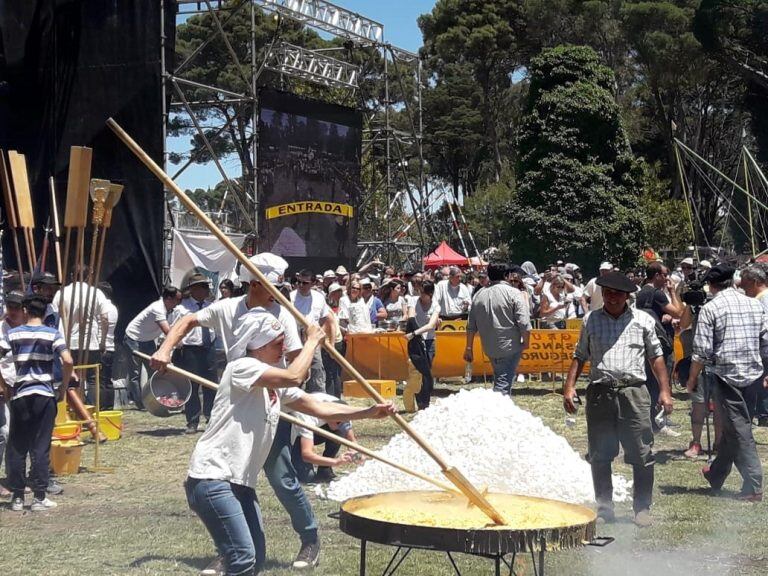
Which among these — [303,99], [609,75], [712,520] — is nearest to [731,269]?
[712,520]

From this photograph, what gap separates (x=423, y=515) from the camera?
512 cm

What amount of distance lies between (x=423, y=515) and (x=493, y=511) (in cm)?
34

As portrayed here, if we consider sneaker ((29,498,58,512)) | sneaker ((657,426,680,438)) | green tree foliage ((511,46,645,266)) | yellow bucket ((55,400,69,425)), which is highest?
green tree foliage ((511,46,645,266))

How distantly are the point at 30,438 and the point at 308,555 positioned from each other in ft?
10.2

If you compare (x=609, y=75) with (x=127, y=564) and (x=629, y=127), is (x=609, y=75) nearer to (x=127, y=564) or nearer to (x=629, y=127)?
(x=629, y=127)

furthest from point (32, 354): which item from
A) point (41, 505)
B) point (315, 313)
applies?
point (315, 313)

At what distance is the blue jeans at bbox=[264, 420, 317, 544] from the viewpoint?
22.6 ft

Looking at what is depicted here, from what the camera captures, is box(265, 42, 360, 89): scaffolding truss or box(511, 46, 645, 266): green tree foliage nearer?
box(265, 42, 360, 89): scaffolding truss

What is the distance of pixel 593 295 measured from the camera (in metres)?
15.5

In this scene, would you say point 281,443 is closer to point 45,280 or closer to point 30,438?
point 30,438

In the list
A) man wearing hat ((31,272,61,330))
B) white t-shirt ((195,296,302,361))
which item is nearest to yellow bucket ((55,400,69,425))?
man wearing hat ((31,272,61,330))

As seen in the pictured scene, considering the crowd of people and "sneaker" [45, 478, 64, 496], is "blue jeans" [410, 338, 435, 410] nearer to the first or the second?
the crowd of people

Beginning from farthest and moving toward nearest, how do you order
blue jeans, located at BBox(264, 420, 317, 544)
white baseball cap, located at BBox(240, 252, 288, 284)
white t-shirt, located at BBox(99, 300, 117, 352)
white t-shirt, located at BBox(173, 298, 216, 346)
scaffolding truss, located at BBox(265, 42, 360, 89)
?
1. scaffolding truss, located at BBox(265, 42, 360, 89)
2. white t-shirt, located at BBox(173, 298, 216, 346)
3. white t-shirt, located at BBox(99, 300, 117, 352)
4. white baseball cap, located at BBox(240, 252, 288, 284)
5. blue jeans, located at BBox(264, 420, 317, 544)

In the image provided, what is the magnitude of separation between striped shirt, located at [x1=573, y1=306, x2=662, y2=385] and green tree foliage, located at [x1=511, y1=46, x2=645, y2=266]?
1218 inches
